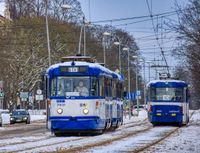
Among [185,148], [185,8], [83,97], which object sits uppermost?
[185,8]

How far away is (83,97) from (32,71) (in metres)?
Answer: 50.0

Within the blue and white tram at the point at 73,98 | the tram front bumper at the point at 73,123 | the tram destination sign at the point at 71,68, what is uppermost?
the tram destination sign at the point at 71,68

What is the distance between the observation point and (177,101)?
44.8m

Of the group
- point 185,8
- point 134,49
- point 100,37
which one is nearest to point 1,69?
point 100,37

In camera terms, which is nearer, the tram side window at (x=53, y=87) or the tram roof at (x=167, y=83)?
the tram side window at (x=53, y=87)

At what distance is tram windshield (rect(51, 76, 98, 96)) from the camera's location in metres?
29.9

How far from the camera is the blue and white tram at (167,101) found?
4478 cm

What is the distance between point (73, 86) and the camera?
29922 mm

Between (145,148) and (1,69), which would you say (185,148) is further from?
(1,69)

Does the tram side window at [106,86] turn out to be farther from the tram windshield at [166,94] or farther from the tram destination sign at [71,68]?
the tram windshield at [166,94]

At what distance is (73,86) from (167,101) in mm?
16156

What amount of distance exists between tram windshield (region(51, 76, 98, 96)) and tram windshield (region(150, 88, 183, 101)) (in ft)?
51.2

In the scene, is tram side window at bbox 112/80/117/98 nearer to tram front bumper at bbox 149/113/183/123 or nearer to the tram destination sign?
the tram destination sign

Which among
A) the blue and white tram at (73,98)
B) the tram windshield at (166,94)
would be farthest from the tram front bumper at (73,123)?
the tram windshield at (166,94)
